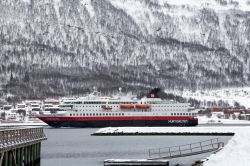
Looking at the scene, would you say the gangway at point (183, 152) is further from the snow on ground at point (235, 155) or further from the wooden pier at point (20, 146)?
the snow on ground at point (235, 155)

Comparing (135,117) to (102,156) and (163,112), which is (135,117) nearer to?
(163,112)

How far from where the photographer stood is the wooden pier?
151ft

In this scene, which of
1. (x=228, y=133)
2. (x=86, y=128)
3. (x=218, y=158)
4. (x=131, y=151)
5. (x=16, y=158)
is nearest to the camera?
(x=218, y=158)

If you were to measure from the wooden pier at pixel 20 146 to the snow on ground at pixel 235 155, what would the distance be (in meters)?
11.4

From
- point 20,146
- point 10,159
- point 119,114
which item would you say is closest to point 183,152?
point 20,146

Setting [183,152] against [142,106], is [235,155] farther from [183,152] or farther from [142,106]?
[142,106]

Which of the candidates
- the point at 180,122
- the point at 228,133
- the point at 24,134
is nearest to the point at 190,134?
the point at 228,133

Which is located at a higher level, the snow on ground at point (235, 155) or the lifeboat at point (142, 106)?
the lifeboat at point (142, 106)

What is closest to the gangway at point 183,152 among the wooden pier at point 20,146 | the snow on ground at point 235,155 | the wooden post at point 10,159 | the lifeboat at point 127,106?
the wooden pier at point 20,146

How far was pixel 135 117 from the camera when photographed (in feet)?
614

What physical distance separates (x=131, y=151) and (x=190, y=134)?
167 feet

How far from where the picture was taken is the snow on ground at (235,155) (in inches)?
1682

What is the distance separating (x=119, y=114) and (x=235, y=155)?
144 m

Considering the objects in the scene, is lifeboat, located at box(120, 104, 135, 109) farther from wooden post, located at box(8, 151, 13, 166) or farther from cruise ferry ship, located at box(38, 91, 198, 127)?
wooden post, located at box(8, 151, 13, 166)
